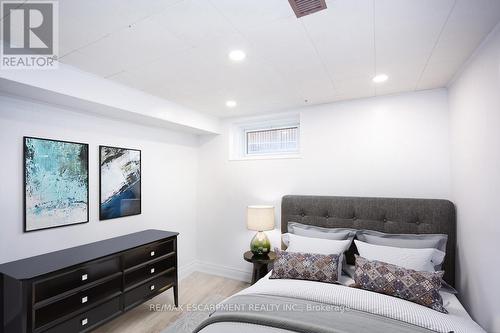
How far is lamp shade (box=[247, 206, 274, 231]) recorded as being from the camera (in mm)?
3000

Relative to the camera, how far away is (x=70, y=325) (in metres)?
1.87

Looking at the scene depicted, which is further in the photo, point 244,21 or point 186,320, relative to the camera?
point 186,320

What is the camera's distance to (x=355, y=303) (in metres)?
1.69

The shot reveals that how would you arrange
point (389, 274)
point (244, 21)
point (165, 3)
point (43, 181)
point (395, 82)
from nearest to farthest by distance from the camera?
1. point (165, 3)
2. point (244, 21)
3. point (389, 274)
4. point (43, 181)
5. point (395, 82)

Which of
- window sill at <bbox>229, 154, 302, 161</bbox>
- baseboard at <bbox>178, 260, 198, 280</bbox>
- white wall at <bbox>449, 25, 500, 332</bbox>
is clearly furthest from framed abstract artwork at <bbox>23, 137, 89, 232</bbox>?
white wall at <bbox>449, 25, 500, 332</bbox>

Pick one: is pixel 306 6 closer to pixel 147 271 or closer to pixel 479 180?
pixel 479 180

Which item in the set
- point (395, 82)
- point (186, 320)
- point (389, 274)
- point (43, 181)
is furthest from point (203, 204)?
point (395, 82)

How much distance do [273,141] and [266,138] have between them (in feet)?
0.41

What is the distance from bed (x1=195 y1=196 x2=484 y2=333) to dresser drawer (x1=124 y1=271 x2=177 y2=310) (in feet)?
3.61

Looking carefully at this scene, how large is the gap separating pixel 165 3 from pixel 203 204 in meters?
3.00

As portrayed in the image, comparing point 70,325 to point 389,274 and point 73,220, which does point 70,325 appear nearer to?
point 73,220

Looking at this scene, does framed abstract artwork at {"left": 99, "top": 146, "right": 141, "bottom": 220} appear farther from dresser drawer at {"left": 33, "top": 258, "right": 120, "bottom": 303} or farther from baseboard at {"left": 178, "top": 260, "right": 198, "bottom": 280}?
baseboard at {"left": 178, "top": 260, "right": 198, "bottom": 280}

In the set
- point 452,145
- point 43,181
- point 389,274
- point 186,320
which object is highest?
point 452,145

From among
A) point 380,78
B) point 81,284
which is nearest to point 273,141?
Answer: point 380,78
